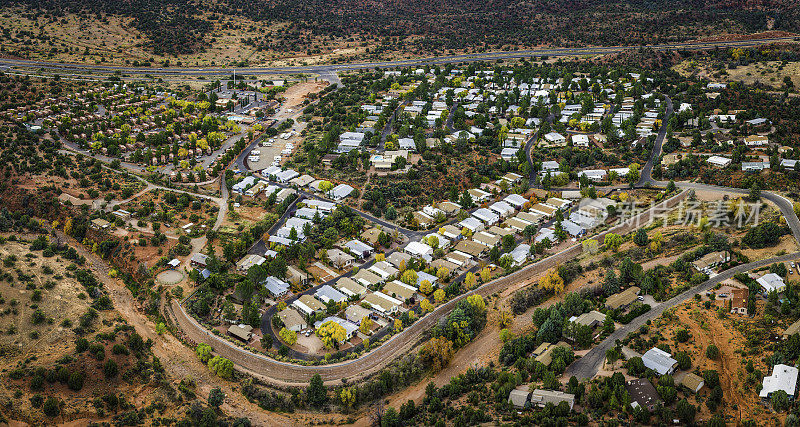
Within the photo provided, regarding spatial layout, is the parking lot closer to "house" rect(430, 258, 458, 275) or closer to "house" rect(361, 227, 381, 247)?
"house" rect(361, 227, 381, 247)

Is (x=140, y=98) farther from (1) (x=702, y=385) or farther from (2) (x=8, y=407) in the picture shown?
(1) (x=702, y=385)

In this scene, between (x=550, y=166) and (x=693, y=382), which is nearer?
(x=693, y=382)

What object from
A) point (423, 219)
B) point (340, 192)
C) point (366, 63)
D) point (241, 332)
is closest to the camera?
point (241, 332)

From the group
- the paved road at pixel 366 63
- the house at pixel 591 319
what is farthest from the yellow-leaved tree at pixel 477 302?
the paved road at pixel 366 63

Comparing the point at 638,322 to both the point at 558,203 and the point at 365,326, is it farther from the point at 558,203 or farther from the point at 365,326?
the point at 558,203

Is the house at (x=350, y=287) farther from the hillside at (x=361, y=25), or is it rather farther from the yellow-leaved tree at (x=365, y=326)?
the hillside at (x=361, y=25)

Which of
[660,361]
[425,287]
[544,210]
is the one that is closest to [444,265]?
[425,287]

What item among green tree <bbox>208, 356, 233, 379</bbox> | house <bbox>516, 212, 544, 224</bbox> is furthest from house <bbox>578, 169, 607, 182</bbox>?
green tree <bbox>208, 356, 233, 379</bbox>
